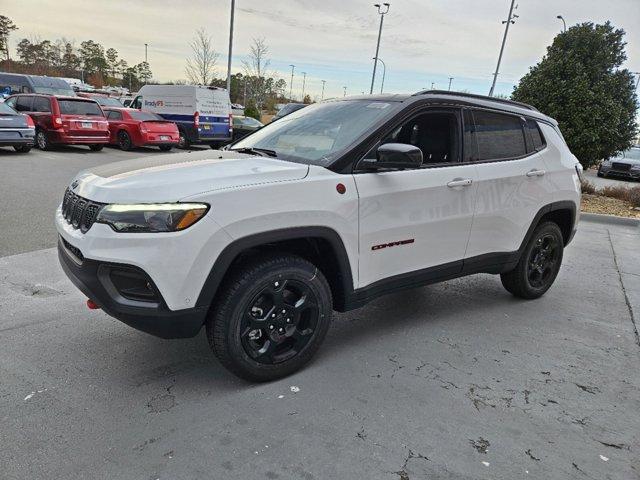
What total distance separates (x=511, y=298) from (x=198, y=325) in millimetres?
3344

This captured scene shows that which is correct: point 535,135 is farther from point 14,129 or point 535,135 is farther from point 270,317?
point 14,129

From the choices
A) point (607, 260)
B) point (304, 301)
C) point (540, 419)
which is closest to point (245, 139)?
point (304, 301)

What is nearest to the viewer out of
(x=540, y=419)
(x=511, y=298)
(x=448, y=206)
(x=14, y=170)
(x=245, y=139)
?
(x=540, y=419)

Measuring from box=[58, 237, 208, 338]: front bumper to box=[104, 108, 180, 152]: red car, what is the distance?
1404cm

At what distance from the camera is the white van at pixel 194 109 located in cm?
1733

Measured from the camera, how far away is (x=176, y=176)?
266 centimetres

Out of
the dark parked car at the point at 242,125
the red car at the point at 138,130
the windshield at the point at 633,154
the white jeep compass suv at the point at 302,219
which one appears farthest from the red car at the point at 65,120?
the windshield at the point at 633,154

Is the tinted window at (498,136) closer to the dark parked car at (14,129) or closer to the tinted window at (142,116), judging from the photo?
the dark parked car at (14,129)

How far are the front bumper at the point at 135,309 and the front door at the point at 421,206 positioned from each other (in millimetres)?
1150

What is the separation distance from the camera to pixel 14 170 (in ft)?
33.1

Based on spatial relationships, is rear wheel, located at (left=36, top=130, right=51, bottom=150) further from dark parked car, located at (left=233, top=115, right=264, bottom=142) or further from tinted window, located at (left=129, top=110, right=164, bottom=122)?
dark parked car, located at (left=233, top=115, right=264, bottom=142)

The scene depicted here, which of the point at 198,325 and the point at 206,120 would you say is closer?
the point at 198,325

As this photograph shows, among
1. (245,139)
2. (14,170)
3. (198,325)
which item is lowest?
(14,170)

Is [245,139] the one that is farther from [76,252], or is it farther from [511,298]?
[511,298]
